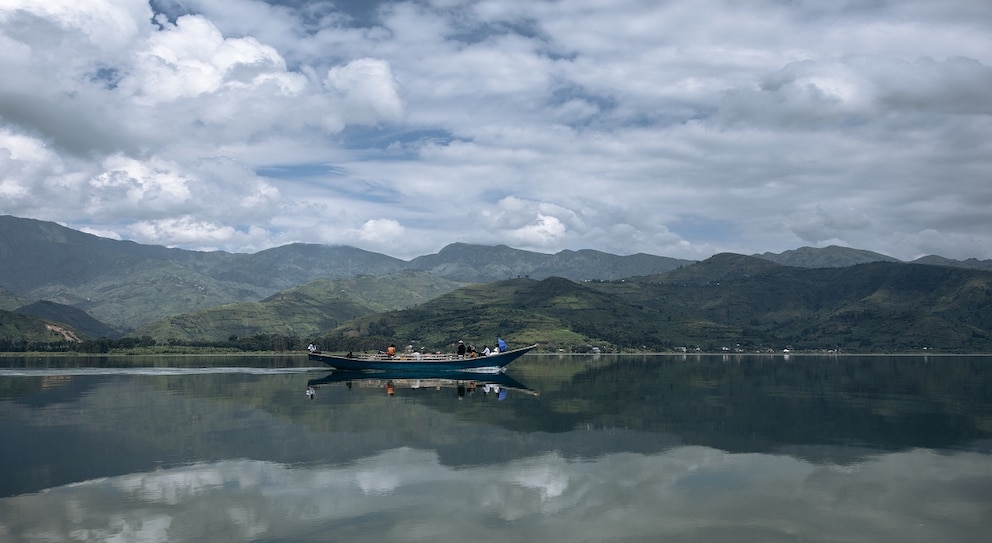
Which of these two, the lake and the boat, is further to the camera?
the boat

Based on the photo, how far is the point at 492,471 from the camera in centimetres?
3155

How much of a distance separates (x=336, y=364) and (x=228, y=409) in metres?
65.0

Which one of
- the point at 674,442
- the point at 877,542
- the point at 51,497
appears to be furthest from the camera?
the point at 674,442

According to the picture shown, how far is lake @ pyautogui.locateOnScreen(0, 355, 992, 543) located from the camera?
22.9m

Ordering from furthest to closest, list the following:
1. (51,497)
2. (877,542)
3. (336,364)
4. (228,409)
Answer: (336,364) < (228,409) < (51,497) < (877,542)

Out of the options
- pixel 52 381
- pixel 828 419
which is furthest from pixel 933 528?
pixel 52 381

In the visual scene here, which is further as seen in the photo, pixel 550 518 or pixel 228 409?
pixel 228 409

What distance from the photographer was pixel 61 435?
135 ft

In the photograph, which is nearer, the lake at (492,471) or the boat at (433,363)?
the lake at (492,471)

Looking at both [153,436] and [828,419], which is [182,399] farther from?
[828,419]

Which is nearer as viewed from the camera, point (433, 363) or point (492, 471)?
point (492, 471)

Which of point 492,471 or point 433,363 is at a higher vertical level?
point 433,363

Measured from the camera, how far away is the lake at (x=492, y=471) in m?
22.9

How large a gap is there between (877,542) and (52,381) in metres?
99.0
